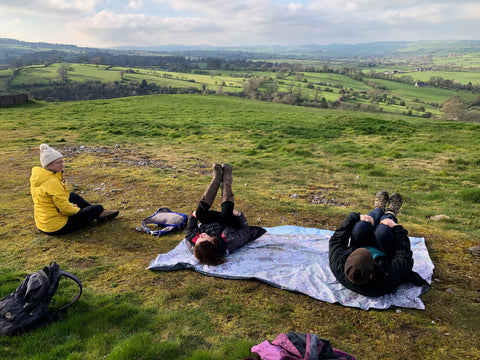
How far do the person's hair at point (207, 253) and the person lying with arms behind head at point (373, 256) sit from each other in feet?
7.33

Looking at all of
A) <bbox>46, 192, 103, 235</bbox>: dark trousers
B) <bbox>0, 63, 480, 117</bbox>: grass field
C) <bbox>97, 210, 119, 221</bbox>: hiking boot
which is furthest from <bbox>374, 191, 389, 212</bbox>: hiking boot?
<bbox>0, 63, 480, 117</bbox>: grass field

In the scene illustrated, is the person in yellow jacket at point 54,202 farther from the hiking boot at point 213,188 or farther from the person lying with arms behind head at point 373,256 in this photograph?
the person lying with arms behind head at point 373,256

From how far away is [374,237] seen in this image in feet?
18.7

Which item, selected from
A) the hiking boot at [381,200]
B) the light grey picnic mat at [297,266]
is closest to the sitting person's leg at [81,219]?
the light grey picnic mat at [297,266]

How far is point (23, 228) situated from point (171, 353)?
634 cm

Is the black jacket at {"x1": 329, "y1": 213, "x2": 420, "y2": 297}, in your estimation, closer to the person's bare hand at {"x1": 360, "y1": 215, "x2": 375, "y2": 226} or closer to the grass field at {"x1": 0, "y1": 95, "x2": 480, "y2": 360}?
the person's bare hand at {"x1": 360, "y1": 215, "x2": 375, "y2": 226}

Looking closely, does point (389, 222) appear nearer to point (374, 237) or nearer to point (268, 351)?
point (374, 237)

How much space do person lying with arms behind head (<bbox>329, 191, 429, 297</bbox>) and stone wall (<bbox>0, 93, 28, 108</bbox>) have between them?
41347mm

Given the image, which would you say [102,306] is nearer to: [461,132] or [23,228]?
[23,228]

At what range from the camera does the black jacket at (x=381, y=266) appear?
4953 mm

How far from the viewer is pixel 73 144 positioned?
1834 centimetres

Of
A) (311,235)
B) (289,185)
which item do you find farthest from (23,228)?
(289,185)

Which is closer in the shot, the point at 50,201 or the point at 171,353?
the point at 171,353

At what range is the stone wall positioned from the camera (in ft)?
111
